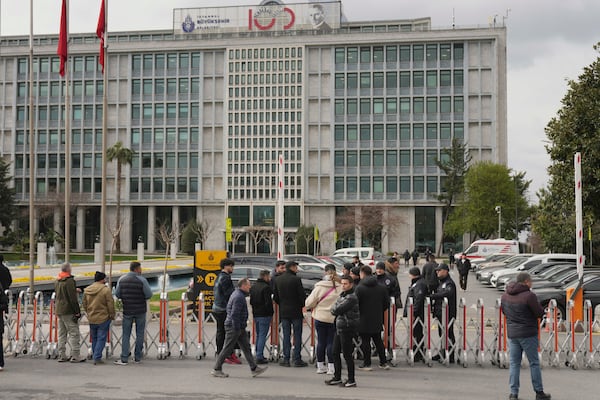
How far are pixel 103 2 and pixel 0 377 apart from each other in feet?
44.7

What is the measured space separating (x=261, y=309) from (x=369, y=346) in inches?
84.6

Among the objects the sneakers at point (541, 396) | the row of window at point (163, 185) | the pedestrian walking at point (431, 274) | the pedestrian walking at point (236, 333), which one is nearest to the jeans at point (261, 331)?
the pedestrian walking at point (236, 333)

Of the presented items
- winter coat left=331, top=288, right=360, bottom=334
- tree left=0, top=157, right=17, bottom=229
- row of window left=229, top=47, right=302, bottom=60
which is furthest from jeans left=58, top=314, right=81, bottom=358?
row of window left=229, top=47, right=302, bottom=60

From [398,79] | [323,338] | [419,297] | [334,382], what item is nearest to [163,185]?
[398,79]

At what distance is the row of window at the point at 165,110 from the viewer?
8650 cm

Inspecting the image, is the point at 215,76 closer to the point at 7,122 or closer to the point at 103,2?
the point at 7,122

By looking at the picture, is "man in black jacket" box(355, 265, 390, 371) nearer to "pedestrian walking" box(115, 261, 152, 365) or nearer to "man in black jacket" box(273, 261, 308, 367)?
"man in black jacket" box(273, 261, 308, 367)

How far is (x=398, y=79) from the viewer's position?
82.8m

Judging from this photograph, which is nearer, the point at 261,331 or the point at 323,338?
the point at 323,338

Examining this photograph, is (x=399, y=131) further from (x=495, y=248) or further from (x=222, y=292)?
(x=222, y=292)

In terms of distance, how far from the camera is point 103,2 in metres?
21.8

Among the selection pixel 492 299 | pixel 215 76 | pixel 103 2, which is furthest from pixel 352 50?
pixel 103 2

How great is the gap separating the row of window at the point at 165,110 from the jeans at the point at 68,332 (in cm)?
7441

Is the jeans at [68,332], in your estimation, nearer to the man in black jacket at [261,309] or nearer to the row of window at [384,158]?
the man in black jacket at [261,309]
